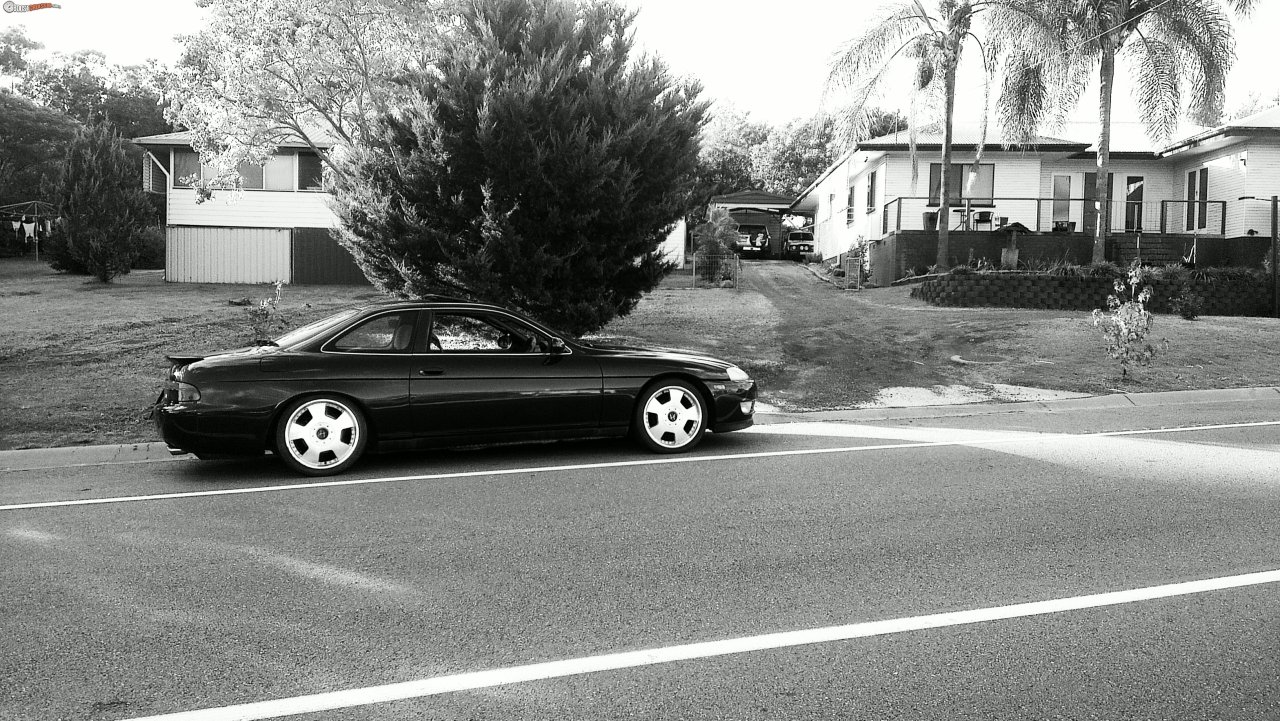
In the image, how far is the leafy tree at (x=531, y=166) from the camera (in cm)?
1144

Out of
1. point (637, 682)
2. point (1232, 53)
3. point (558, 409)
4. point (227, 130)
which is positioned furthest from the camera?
point (1232, 53)

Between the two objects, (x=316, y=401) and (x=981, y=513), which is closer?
(x=981, y=513)

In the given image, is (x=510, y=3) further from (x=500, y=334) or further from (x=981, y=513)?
(x=981, y=513)

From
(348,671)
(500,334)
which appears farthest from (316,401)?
(348,671)

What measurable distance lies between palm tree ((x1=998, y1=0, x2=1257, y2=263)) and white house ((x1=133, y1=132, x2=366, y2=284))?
1832cm

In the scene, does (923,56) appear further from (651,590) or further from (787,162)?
(787,162)

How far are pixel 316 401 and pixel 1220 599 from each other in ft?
19.9

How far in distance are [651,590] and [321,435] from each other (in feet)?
12.9

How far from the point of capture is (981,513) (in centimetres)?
624

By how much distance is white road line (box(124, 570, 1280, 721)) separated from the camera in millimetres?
3420

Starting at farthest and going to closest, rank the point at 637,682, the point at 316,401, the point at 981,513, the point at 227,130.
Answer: the point at 227,130 < the point at 316,401 < the point at 981,513 < the point at 637,682

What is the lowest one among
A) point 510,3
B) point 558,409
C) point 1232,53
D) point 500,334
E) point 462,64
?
point 558,409

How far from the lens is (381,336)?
8109mm

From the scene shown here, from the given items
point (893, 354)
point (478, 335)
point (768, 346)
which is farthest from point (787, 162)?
point (478, 335)
